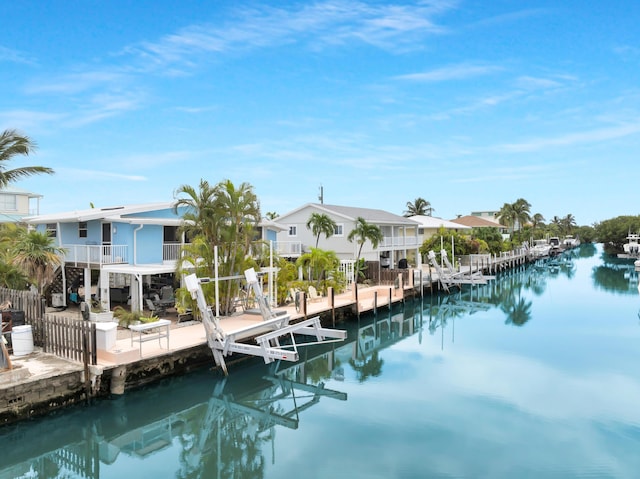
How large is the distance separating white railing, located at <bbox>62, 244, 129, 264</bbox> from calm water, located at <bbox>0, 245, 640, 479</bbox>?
8334 millimetres

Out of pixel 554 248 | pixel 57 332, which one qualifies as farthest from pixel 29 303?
pixel 554 248

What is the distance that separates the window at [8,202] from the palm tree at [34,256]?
32649 mm

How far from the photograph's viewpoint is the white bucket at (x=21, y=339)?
13766 millimetres

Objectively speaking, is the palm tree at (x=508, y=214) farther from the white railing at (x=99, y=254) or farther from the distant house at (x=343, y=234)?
the white railing at (x=99, y=254)

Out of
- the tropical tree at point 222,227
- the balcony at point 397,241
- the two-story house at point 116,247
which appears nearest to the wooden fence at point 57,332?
the two-story house at point 116,247

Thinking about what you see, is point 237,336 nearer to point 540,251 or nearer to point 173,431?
point 173,431

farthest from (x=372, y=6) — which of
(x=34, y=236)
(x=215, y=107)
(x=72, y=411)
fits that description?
(x=72, y=411)

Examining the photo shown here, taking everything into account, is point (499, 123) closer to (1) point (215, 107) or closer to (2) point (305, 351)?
(1) point (215, 107)

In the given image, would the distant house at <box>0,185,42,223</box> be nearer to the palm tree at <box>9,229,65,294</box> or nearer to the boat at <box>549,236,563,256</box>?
the palm tree at <box>9,229,65,294</box>

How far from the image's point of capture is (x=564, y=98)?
34.0 meters

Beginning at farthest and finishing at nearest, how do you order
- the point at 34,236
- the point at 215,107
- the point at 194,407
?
the point at 215,107, the point at 34,236, the point at 194,407

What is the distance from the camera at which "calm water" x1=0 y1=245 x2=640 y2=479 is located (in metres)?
10.6

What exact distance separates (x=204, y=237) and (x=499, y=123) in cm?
2988

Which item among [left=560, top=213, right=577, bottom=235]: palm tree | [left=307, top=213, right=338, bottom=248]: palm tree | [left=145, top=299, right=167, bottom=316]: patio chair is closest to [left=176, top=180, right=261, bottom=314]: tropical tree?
[left=145, top=299, right=167, bottom=316]: patio chair
